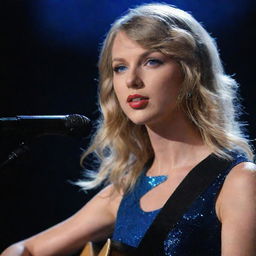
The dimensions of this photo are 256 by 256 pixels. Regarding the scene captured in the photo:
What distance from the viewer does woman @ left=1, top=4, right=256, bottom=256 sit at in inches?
93.2

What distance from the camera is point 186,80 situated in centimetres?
260

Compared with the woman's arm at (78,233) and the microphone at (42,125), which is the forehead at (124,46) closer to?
the microphone at (42,125)

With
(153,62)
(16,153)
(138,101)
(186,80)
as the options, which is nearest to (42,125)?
(16,153)

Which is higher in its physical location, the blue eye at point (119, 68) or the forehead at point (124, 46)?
the forehead at point (124, 46)

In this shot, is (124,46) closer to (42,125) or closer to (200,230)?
(42,125)

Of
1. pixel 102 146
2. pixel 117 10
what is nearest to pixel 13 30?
pixel 117 10

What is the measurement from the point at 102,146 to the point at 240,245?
1.13m

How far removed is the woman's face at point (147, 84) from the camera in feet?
8.23

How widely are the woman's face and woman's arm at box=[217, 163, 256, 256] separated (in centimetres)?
49

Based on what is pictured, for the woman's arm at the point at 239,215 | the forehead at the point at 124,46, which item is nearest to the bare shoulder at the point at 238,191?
the woman's arm at the point at 239,215

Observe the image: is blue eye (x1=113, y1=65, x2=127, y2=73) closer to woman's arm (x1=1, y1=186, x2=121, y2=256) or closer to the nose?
the nose

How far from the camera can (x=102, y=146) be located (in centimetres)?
305

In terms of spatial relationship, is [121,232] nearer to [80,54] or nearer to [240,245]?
[240,245]

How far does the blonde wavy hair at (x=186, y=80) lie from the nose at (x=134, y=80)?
0.50ft
